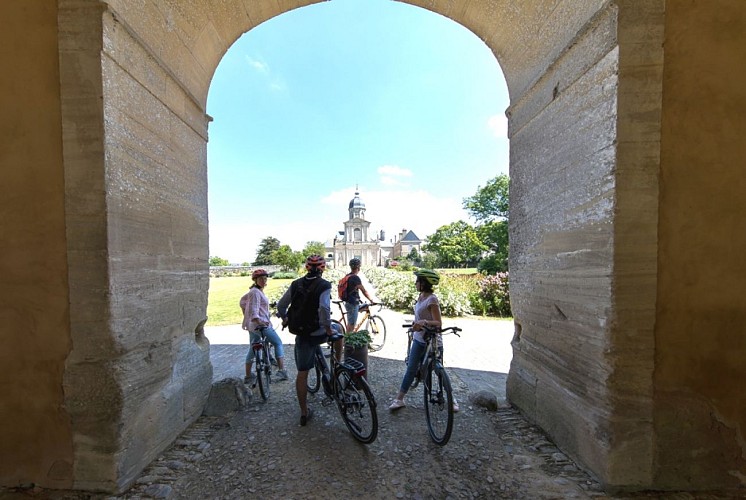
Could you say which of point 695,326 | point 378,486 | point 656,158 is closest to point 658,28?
point 656,158

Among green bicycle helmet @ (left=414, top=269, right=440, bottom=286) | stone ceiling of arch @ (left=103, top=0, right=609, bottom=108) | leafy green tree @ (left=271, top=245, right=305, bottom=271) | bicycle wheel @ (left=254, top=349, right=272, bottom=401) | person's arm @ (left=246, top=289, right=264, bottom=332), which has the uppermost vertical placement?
stone ceiling of arch @ (left=103, top=0, right=609, bottom=108)

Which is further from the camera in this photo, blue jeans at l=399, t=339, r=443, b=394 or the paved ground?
the paved ground

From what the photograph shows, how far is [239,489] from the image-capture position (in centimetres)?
271

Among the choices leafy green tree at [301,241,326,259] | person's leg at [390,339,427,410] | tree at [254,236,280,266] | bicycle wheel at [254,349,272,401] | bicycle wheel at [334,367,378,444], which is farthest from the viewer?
tree at [254,236,280,266]

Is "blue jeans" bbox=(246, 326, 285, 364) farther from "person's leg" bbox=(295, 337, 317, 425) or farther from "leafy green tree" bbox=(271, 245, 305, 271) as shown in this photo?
"leafy green tree" bbox=(271, 245, 305, 271)

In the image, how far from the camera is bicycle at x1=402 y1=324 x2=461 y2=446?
10.5 feet

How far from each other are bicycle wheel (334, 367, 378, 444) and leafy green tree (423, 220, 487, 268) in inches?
1639

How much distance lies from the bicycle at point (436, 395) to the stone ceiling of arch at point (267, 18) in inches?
136

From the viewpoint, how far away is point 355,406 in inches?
136

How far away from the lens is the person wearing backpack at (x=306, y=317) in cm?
363

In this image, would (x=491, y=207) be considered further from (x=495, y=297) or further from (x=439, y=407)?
(x=439, y=407)

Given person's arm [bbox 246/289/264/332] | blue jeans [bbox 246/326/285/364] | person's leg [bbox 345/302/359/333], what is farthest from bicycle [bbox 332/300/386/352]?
person's arm [bbox 246/289/264/332]

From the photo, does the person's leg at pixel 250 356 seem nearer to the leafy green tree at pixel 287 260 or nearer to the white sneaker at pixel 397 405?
the white sneaker at pixel 397 405

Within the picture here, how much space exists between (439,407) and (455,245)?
47227mm
